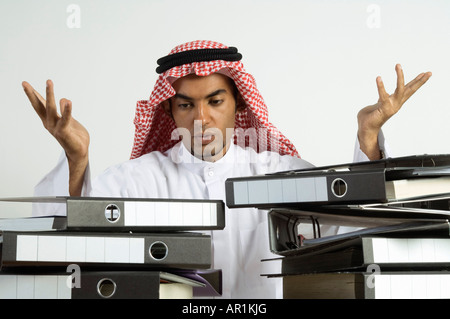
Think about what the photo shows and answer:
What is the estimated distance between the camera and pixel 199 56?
6.47 ft

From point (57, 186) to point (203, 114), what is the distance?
0.50 m

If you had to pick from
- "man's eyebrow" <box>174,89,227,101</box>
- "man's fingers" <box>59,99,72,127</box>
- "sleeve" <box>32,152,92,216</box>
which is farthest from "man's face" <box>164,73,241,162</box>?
"man's fingers" <box>59,99,72,127</box>

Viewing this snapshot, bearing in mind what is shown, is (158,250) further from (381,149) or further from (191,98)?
(191,98)

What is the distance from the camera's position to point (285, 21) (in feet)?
9.36

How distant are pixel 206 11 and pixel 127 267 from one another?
2.19 meters

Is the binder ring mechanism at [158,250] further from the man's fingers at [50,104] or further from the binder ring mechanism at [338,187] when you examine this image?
the man's fingers at [50,104]

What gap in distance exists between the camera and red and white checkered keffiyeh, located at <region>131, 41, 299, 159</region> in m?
1.97

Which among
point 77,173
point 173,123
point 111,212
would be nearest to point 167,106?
point 173,123

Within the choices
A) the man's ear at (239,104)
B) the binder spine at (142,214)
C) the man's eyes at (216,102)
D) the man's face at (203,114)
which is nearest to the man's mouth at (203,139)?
the man's face at (203,114)

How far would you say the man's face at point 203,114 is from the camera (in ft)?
6.56

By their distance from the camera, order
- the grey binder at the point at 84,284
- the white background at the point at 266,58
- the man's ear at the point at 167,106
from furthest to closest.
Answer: the white background at the point at 266,58, the man's ear at the point at 167,106, the grey binder at the point at 84,284

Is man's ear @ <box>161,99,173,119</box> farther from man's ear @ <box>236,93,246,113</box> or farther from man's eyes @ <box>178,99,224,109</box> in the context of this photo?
man's ear @ <box>236,93,246,113</box>

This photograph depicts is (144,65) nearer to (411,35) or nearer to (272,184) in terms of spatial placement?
(411,35)
